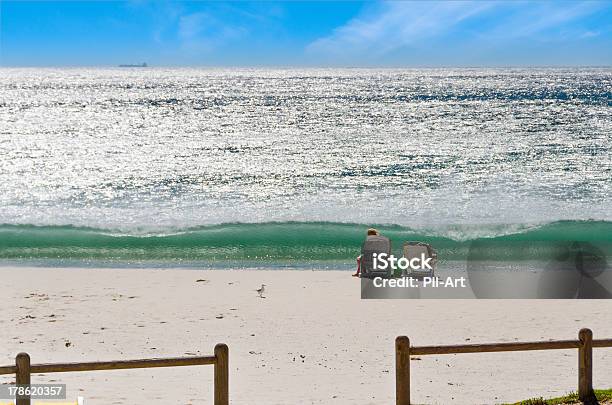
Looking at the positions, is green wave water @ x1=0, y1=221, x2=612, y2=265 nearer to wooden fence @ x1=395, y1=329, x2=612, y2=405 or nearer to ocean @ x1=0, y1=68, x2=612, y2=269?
ocean @ x1=0, y1=68, x2=612, y2=269

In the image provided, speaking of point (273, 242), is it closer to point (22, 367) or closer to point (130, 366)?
point (130, 366)

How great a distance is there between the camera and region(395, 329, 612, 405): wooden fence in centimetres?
902

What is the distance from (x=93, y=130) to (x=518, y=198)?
48.2 meters

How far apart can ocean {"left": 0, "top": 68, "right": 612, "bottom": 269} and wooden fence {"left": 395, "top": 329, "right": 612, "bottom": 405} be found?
501 inches

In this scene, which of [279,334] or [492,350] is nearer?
[492,350]

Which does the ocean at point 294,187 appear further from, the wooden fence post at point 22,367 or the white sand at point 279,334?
the wooden fence post at point 22,367

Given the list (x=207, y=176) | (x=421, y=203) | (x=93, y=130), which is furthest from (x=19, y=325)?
(x=93, y=130)

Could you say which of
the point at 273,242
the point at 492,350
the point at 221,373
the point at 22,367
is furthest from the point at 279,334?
the point at 273,242

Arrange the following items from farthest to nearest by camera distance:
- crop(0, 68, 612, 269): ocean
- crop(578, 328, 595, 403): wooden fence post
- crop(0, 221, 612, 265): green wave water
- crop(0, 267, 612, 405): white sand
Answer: crop(0, 68, 612, 269): ocean
crop(0, 221, 612, 265): green wave water
crop(0, 267, 612, 405): white sand
crop(578, 328, 595, 403): wooden fence post

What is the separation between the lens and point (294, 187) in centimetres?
3741

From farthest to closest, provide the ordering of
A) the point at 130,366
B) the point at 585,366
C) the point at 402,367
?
the point at 585,366
the point at 402,367
the point at 130,366

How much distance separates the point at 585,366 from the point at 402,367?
2247 mm

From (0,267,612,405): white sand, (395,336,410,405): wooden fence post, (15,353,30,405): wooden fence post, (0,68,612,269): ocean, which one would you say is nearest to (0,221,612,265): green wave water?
(0,68,612,269): ocean

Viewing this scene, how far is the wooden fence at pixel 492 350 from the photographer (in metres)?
9.02
